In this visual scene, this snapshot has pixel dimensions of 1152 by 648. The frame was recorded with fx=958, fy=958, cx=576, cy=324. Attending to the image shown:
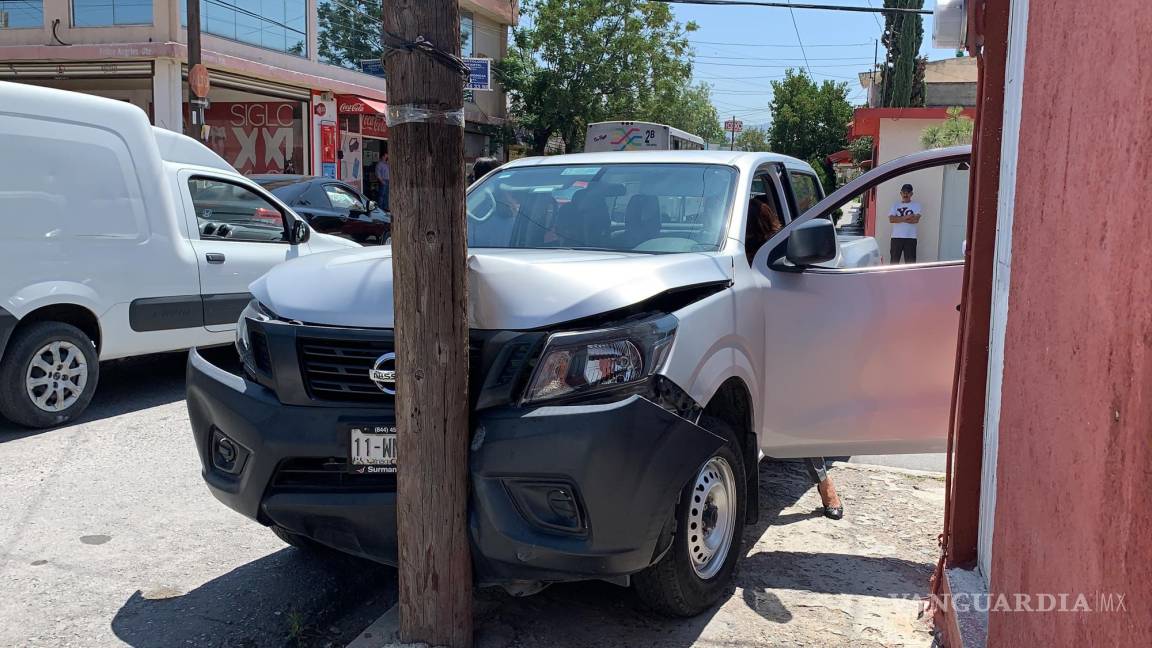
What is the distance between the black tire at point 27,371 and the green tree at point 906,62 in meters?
31.8

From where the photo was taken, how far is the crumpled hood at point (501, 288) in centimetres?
310

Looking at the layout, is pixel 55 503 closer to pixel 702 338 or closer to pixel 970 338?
pixel 702 338

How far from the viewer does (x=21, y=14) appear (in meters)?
19.2

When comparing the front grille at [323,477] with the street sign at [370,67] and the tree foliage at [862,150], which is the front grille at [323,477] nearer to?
the street sign at [370,67]

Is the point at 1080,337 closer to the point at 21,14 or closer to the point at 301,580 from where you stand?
the point at 301,580

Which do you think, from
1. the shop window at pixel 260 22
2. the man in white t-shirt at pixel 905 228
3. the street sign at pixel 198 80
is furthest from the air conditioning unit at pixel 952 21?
the shop window at pixel 260 22

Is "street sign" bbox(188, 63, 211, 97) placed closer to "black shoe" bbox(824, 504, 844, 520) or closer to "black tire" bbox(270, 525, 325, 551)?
"black tire" bbox(270, 525, 325, 551)

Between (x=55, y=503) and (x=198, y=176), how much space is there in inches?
126

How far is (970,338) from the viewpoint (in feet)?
10.5

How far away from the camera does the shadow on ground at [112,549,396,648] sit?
3455mm

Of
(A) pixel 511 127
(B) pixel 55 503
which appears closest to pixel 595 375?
(B) pixel 55 503

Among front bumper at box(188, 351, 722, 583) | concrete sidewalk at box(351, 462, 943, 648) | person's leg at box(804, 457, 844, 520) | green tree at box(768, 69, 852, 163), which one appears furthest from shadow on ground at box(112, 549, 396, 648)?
green tree at box(768, 69, 852, 163)

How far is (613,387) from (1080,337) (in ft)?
4.83
